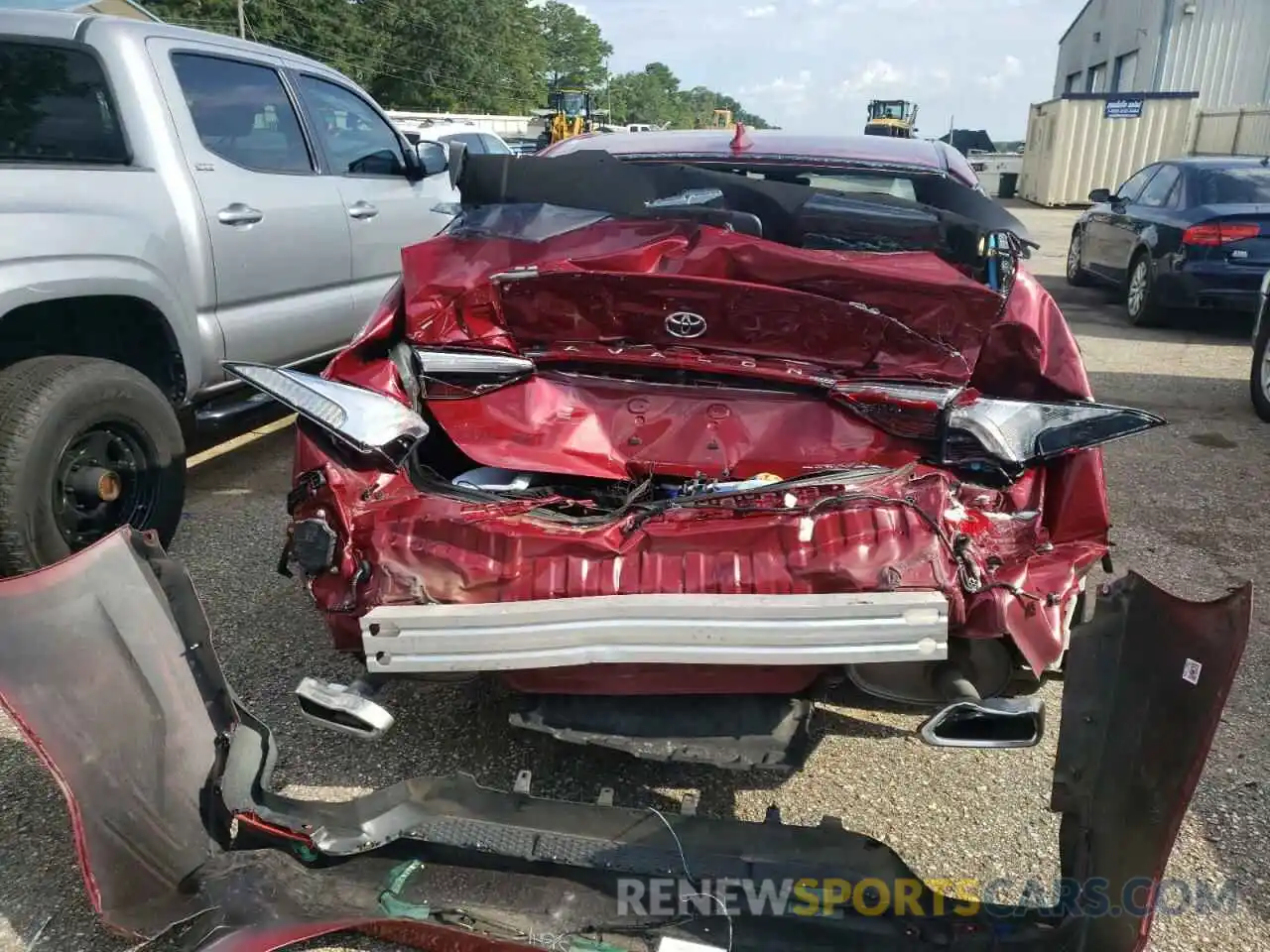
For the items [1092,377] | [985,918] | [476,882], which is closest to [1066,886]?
[985,918]

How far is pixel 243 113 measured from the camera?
14.7 ft

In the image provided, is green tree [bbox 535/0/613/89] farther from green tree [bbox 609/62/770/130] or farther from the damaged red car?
the damaged red car

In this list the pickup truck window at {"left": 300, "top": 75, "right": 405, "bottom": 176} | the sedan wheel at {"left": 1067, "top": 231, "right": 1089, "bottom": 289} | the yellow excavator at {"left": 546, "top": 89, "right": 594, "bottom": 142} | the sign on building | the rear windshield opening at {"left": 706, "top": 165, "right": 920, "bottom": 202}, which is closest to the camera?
the rear windshield opening at {"left": 706, "top": 165, "right": 920, "bottom": 202}

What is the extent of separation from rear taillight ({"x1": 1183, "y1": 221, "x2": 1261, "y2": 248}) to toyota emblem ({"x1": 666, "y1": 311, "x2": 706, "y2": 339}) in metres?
7.32

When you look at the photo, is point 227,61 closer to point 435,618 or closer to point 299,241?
point 299,241

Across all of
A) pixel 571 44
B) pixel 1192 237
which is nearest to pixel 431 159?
pixel 1192 237

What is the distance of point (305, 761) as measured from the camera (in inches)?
110

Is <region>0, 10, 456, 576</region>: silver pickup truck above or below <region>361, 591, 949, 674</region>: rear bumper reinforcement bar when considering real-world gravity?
above

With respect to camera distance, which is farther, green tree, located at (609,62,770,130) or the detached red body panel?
green tree, located at (609,62,770,130)

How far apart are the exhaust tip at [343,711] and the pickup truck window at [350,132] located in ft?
12.2

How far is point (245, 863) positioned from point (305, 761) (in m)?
0.65

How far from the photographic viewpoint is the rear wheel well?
3.59 meters

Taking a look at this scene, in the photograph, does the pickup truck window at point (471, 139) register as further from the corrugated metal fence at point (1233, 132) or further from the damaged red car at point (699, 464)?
the corrugated metal fence at point (1233, 132)

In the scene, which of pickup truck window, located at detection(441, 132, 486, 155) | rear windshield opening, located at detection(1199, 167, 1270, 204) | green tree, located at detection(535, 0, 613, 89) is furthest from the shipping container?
green tree, located at detection(535, 0, 613, 89)
